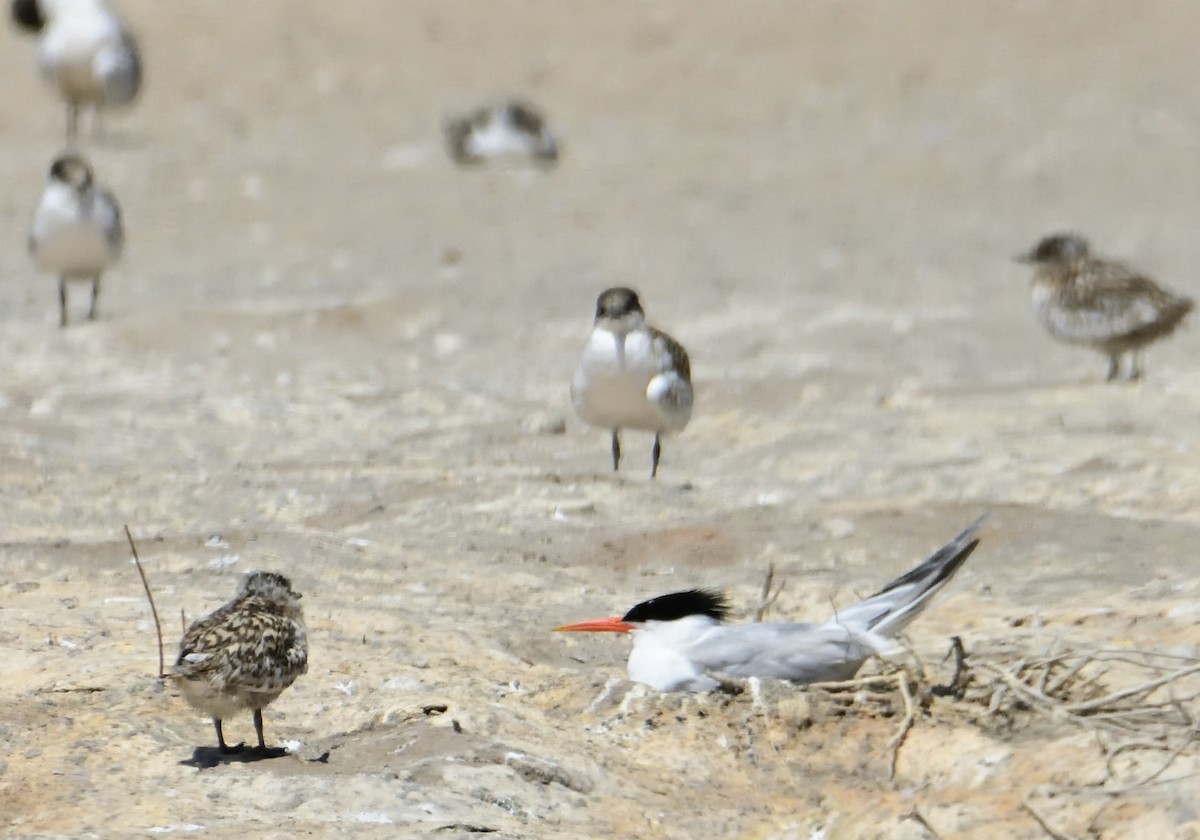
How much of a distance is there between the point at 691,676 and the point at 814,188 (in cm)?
1087

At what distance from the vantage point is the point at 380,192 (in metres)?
16.1

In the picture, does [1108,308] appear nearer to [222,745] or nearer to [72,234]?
[72,234]

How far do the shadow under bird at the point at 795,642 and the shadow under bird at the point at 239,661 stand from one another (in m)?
1.02

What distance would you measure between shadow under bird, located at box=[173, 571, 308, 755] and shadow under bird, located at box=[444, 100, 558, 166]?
1113 cm

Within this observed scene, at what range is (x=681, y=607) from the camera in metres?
5.86

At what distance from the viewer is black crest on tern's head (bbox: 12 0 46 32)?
63.6ft

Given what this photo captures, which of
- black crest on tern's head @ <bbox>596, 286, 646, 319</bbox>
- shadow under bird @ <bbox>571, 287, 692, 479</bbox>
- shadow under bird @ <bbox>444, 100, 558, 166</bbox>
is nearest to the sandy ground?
shadow under bird @ <bbox>444, 100, 558, 166</bbox>

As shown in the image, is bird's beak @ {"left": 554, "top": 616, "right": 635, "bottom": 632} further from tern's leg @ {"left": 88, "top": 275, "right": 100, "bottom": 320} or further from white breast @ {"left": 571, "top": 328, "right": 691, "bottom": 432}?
tern's leg @ {"left": 88, "top": 275, "right": 100, "bottom": 320}

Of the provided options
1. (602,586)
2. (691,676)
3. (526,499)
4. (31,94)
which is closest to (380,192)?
(31,94)

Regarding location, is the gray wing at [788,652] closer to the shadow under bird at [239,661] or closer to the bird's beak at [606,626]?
the bird's beak at [606,626]

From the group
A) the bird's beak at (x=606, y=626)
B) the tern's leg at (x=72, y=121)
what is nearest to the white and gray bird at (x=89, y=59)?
the tern's leg at (x=72, y=121)

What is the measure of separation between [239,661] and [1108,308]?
6.84m

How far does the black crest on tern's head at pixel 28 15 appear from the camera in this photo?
1938 cm

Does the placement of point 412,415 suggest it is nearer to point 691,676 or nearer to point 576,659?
point 576,659
